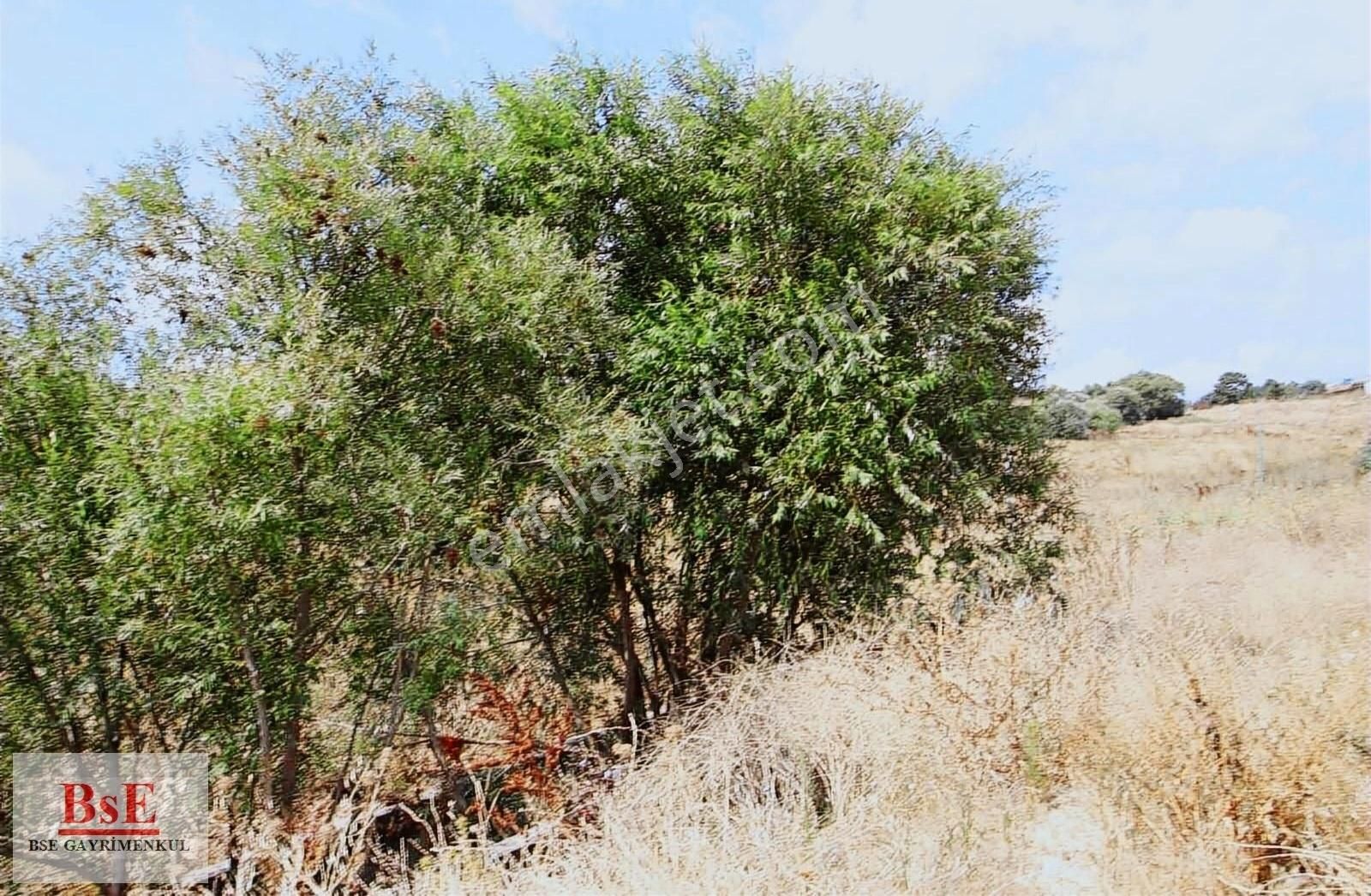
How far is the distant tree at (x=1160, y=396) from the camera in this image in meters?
30.4

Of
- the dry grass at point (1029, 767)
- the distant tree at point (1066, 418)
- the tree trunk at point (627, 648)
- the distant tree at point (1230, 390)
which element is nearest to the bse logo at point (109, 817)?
the dry grass at point (1029, 767)

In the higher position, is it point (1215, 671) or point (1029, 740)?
point (1215, 671)

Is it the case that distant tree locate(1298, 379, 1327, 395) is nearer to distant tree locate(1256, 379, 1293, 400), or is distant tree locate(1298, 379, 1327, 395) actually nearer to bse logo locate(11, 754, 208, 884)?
distant tree locate(1256, 379, 1293, 400)

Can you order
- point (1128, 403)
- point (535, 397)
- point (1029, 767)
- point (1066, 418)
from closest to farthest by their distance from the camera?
1. point (1029, 767)
2. point (535, 397)
3. point (1066, 418)
4. point (1128, 403)

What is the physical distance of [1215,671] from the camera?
3811mm

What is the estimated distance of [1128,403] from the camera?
30.5 m

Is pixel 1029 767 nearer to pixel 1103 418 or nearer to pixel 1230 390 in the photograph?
pixel 1103 418

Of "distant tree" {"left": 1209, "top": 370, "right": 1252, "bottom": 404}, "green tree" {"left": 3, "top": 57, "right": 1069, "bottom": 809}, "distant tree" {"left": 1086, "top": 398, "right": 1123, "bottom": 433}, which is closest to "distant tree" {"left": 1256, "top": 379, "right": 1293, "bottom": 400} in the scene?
"distant tree" {"left": 1209, "top": 370, "right": 1252, "bottom": 404}

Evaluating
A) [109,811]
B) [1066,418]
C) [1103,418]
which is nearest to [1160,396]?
[1103,418]

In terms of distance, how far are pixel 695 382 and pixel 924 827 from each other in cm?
342

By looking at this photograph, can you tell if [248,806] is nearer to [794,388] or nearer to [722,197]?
[794,388]

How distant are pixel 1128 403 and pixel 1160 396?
1.35m

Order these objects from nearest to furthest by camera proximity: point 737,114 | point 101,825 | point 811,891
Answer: point 811,891 < point 101,825 < point 737,114

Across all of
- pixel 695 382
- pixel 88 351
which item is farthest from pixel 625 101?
pixel 88 351
